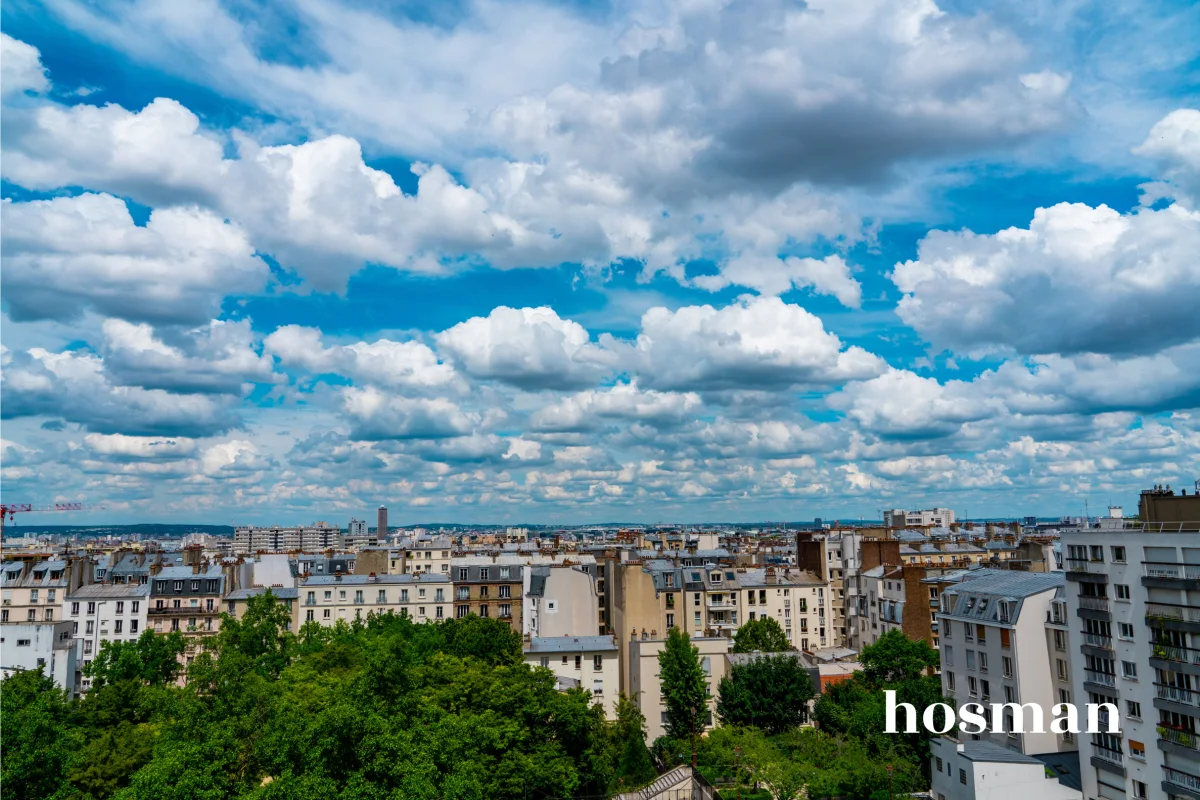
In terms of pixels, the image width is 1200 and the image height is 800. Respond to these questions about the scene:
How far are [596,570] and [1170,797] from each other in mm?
63894

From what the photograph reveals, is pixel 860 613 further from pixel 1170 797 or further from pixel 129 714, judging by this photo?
pixel 129 714

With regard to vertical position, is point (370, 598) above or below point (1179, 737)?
above

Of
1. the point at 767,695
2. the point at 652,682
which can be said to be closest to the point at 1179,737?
the point at 767,695

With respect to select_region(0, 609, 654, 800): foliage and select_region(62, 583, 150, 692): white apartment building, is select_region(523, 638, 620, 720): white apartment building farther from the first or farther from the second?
select_region(62, 583, 150, 692): white apartment building

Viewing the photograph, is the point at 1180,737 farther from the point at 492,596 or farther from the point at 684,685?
the point at 492,596

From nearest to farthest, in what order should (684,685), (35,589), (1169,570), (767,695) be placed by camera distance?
(1169,570)
(684,685)
(767,695)
(35,589)

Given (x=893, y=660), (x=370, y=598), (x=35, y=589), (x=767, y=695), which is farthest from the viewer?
(x=370, y=598)

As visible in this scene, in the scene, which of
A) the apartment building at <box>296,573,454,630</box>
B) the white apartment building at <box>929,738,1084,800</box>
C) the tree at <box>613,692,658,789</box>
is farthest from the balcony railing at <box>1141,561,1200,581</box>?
the apartment building at <box>296,573,454,630</box>

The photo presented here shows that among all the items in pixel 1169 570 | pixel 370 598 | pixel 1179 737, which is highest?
pixel 1169 570

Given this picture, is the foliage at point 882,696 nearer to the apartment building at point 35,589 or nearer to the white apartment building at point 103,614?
the white apartment building at point 103,614

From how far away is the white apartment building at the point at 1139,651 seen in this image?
151 ft

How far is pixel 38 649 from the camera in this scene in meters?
73.1

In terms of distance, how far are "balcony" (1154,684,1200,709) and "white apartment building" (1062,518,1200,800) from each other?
0.05 metres

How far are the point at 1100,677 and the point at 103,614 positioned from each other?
95.4m
